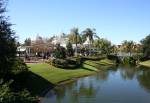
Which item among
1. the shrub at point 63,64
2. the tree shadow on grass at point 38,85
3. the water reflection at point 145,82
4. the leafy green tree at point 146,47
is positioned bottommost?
the water reflection at point 145,82

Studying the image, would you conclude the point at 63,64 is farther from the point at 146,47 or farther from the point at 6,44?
the point at 146,47

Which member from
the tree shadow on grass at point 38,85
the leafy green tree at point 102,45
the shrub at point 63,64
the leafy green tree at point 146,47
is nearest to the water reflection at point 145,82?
the tree shadow on grass at point 38,85

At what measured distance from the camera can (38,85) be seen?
48125 millimetres

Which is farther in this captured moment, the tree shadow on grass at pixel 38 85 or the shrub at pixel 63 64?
the shrub at pixel 63 64

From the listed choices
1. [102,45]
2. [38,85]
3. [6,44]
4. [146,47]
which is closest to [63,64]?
A: [38,85]

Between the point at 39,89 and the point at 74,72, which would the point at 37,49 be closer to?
the point at 74,72

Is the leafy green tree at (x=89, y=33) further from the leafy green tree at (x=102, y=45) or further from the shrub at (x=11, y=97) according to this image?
the shrub at (x=11, y=97)

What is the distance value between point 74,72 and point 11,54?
4473 centimetres

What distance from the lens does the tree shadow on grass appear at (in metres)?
43.8

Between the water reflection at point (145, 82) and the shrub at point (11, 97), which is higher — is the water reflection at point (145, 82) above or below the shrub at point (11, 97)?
below

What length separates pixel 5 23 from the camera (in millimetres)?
32531

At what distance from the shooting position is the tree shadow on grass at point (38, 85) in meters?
43.8

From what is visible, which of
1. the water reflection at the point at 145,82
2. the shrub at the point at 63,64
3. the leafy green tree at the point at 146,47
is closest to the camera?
the water reflection at the point at 145,82

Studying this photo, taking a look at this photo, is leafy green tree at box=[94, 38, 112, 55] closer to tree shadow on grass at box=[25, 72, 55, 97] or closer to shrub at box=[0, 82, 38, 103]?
tree shadow on grass at box=[25, 72, 55, 97]
